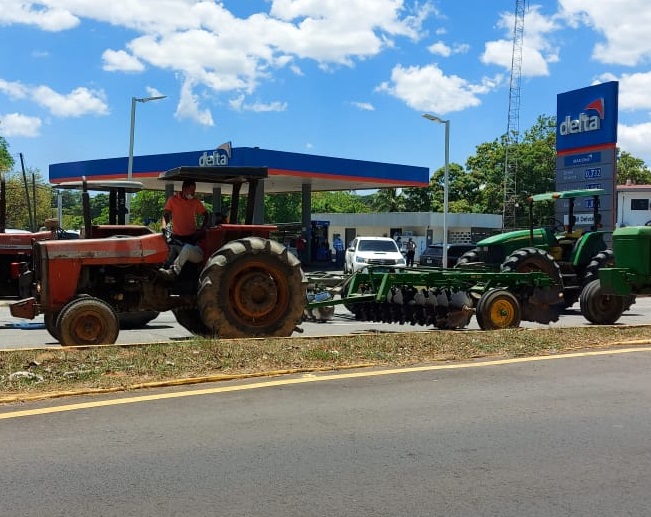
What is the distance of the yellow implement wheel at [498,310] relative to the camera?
11.2 metres

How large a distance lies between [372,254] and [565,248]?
1235 cm

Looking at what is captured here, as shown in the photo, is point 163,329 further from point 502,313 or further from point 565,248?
point 565,248

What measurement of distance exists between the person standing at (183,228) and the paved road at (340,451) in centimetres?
297

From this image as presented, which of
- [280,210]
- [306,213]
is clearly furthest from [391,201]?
[306,213]

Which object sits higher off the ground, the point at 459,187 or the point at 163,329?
the point at 459,187

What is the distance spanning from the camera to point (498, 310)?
11.3 metres

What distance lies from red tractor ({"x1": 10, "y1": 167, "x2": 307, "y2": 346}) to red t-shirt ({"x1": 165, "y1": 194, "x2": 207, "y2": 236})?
0.25 meters

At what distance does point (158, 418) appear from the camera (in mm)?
5531

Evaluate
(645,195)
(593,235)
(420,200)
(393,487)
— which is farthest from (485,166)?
(393,487)

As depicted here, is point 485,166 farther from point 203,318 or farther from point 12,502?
point 12,502

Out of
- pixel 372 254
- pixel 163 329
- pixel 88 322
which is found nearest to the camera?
pixel 88 322

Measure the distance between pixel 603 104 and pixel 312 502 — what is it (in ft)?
101

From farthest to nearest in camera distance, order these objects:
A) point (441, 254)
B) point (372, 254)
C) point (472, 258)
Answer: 1. point (441, 254)
2. point (372, 254)
3. point (472, 258)

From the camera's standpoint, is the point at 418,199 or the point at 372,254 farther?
the point at 418,199
